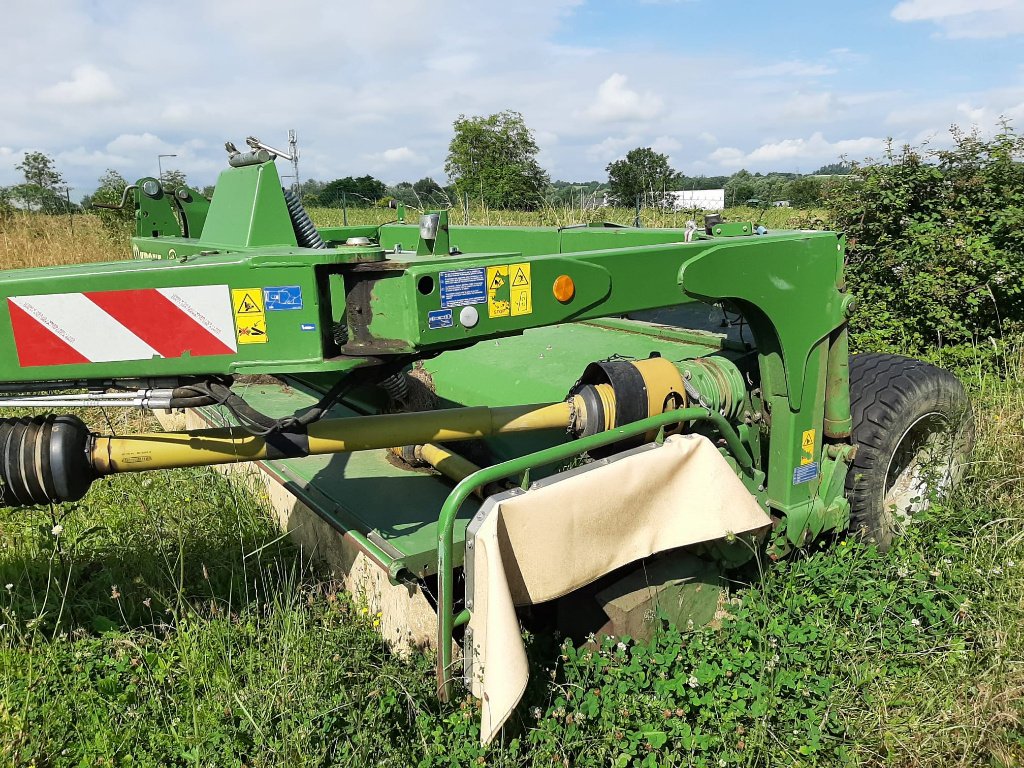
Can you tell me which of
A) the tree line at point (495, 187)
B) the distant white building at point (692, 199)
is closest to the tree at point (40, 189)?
the tree line at point (495, 187)

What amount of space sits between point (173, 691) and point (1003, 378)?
5511 millimetres

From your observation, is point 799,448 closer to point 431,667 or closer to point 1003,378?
point 431,667

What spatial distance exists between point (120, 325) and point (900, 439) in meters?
2.90

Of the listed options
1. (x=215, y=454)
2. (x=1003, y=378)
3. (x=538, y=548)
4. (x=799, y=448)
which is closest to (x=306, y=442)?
(x=215, y=454)

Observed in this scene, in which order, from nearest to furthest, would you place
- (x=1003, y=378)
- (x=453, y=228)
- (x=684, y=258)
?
(x=684, y=258), (x=453, y=228), (x=1003, y=378)

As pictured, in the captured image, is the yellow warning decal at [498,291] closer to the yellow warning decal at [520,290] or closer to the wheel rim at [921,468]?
the yellow warning decal at [520,290]

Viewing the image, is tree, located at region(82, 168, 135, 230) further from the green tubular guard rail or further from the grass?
the green tubular guard rail

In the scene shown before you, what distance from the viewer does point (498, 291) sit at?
1.99 metres

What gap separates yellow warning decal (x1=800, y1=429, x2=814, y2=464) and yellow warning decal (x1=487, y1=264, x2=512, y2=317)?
1406 millimetres

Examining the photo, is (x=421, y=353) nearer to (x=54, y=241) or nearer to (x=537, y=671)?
(x=537, y=671)

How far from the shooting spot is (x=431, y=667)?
2.42m

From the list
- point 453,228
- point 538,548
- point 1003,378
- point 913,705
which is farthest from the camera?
point 1003,378

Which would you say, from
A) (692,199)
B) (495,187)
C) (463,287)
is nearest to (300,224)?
(463,287)

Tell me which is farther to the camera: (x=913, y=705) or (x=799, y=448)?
(x=799, y=448)
